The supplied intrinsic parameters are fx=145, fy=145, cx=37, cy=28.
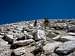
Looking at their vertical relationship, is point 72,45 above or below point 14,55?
above

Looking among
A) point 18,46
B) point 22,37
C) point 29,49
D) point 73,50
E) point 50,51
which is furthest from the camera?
point 22,37

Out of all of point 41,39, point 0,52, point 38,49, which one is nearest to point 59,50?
point 38,49

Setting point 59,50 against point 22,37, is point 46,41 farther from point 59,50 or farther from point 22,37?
point 59,50

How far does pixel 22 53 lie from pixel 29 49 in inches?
19.8

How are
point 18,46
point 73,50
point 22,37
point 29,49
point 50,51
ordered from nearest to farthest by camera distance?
point 73,50 < point 50,51 < point 29,49 < point 18,46 < point 22,37

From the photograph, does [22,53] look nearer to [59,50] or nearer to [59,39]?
[59,50]

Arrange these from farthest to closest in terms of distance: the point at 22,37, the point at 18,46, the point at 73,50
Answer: the point at 22,37 → the point at 18,46 → the point at 73,50

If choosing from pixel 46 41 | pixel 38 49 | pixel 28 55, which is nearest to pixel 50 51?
pixel 38 49

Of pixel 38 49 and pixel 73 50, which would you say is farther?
pixel 38 49

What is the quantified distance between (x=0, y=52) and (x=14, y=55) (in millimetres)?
967

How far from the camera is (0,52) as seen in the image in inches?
242

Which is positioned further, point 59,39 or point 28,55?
point 59,39

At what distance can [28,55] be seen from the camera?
541cm

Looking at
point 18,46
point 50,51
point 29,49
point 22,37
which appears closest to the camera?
point 50,51
